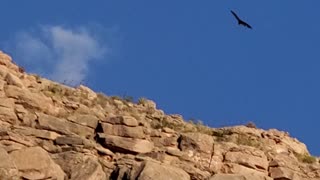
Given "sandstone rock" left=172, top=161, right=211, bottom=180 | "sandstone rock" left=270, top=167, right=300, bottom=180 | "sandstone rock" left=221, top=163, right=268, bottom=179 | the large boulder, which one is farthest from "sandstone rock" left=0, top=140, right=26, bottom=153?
"sandstone rock" left=270, top=167, right=300, bottom=180

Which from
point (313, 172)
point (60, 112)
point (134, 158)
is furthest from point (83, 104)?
point (313, 172)

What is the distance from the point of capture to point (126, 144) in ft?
91.5

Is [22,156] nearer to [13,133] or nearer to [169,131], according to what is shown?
[13,133]

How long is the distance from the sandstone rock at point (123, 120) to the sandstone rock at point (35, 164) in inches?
134

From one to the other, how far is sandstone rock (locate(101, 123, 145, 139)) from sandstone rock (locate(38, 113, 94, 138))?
49cm

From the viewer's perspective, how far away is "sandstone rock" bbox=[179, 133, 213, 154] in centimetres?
2861

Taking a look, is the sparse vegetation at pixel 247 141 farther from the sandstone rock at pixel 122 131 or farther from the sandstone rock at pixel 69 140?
the sandstone rock at pixel 69 140

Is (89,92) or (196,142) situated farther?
(89,92)

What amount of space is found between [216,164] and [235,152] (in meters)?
1.02

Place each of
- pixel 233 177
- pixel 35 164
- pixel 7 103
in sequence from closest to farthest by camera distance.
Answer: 1. pixel 35 164
2. pixel 233 177
3. pixel 7 103

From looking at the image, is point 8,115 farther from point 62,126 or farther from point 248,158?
point 248,158

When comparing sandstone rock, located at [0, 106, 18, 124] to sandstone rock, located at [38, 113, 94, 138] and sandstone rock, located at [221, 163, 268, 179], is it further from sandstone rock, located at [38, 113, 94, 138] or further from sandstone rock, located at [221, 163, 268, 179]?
sandstone rock, located at [221, 163, 268, 179]

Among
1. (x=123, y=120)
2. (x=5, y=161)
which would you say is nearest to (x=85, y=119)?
(x=123, y=120)

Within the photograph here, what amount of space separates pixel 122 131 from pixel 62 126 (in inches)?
75.3
